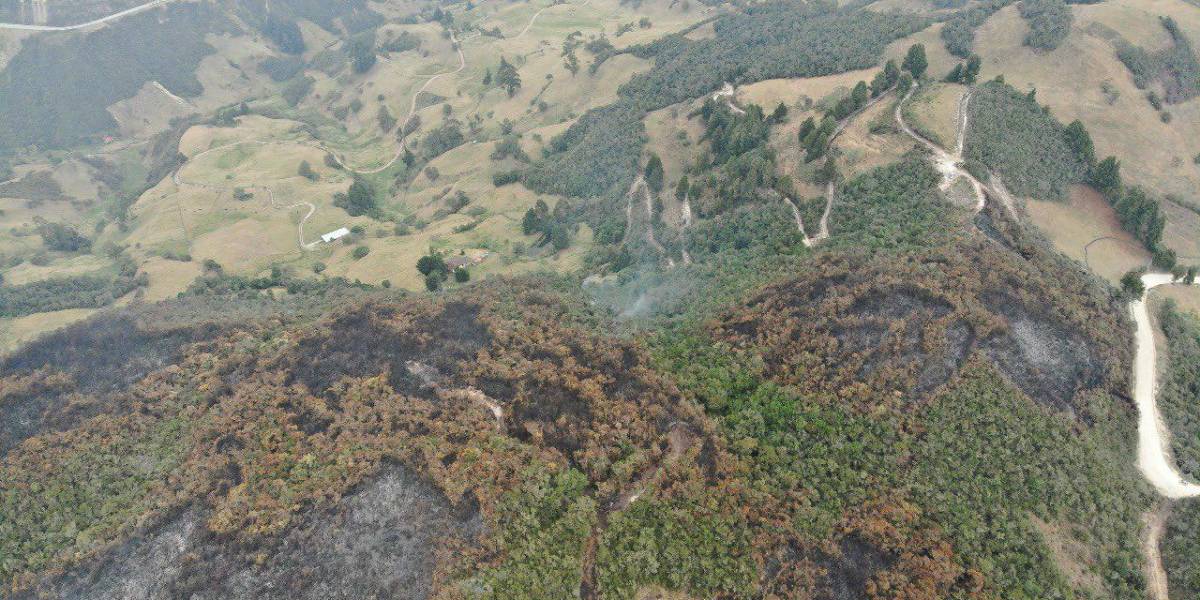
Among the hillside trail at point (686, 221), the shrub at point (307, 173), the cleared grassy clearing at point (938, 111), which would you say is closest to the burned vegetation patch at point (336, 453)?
the hillside trail at point (686, 221)

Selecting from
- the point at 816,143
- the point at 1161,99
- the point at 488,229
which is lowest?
the point at 488,229

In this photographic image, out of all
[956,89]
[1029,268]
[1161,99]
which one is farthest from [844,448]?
[1161,99]

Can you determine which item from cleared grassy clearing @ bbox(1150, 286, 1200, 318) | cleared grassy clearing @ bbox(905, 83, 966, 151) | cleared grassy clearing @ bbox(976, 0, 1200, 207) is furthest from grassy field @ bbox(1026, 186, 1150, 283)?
cleared grassy clearing @ bbox(976, 0, 1200, 207)

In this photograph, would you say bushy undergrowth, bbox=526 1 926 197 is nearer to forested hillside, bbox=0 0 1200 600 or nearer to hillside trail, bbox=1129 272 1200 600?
forested hillside, bbox=0 0 1200 600

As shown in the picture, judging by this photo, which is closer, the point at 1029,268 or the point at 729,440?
the point at 729,440

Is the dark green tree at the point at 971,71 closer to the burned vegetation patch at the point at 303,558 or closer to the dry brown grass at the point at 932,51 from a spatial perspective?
the dry brown grass at the point at 932,51

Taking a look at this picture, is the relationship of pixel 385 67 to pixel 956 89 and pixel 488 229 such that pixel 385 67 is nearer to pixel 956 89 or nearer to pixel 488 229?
pixel 488 229
